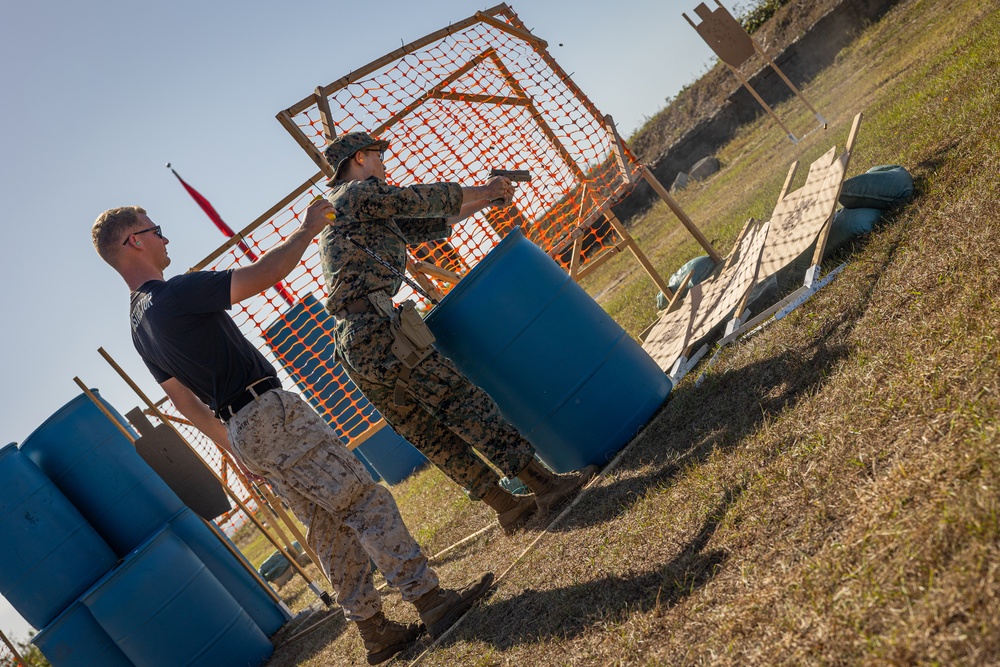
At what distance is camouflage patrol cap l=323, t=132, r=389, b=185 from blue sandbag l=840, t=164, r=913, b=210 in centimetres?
281

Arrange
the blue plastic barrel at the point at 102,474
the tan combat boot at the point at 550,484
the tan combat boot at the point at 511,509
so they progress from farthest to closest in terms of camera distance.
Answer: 1. the blue plastic barrel at the point at 102,474
2. the tan combat boot at the point at 511,509
3. the tan combat boot at the point at 550,484

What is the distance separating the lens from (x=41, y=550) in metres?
5.54

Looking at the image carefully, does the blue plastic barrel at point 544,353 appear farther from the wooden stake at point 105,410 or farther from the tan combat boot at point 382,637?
the wooden stake at point 105,410

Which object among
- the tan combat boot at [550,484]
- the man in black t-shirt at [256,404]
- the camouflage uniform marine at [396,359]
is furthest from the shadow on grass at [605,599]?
the camouflage uniform marine at [396,359]

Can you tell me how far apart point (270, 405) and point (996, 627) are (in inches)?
117

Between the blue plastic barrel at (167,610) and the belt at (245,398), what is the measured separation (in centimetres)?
220

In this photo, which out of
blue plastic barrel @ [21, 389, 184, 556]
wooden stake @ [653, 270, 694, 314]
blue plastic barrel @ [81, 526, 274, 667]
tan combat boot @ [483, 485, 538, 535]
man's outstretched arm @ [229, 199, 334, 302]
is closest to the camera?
man's outstretched arm @ [229, 199, 334, 302]

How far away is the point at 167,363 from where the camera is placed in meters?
3.78

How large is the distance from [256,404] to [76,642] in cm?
311

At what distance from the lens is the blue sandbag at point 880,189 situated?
14.7 ft

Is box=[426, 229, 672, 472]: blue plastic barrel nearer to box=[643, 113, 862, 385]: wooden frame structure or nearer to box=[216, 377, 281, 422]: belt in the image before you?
box=[643, 113, 862, 385]: wooden frame structure

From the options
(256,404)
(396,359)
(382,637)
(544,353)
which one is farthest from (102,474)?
(544,353)

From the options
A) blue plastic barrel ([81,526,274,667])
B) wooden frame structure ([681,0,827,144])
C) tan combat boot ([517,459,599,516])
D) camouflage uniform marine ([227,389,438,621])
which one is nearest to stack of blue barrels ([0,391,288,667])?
blue plastic barrel ([81,526,274,667])

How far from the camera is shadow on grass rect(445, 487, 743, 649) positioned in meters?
2.66
